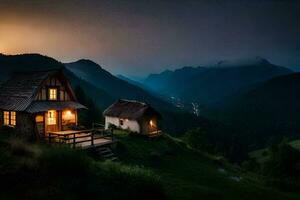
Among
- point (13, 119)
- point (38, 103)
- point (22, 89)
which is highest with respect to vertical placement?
point (22, 89)

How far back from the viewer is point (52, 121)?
31844mm

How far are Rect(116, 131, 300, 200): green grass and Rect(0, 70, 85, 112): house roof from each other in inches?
433

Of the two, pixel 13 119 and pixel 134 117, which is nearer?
pixel 13 119

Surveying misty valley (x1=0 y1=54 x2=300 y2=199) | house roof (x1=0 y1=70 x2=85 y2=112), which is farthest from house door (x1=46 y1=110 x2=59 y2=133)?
house roof (x1=0 y1=70 x2=85 y2=112)

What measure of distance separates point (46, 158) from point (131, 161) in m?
15.0

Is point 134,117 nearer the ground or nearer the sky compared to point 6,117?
nearer the ground

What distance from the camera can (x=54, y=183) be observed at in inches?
525

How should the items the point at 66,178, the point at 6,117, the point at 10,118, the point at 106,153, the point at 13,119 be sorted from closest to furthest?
the point at 66,178
the point at 106,153
the point at 13,119
the point at 10,118
the point at 6,117

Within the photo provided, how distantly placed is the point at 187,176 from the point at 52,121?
650 inches

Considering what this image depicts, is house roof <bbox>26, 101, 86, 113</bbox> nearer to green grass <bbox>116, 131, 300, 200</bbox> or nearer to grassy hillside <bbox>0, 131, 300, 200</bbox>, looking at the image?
green grass <bbox>116, 131, 300, 200</bbox>

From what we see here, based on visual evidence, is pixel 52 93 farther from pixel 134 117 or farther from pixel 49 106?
pixel 134 117

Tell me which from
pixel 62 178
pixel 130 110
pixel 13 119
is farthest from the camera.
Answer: pixel 130 110

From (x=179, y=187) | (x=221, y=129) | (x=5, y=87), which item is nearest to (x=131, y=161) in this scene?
(x=179, y=187)

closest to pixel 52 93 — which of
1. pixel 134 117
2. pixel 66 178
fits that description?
pixel 134 117
